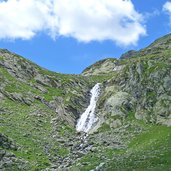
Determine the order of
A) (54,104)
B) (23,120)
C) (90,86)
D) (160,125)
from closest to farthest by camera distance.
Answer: (160,125)
(23,120)
(54,104)
(90,86)

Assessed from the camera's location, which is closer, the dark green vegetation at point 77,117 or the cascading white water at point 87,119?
the dark green vegetation at point 77,117

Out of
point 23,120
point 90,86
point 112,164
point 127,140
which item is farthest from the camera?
point 90,86

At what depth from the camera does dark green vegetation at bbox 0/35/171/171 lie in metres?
63.1

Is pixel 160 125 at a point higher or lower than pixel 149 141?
higher

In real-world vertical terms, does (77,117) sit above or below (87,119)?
above

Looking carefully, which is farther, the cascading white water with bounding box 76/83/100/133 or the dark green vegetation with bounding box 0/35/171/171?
the cascading white water with bounding box 76/83/100/133

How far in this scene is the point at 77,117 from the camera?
10856 cm

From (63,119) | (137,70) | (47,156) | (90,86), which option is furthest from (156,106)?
(90,86)

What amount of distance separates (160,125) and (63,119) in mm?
26800

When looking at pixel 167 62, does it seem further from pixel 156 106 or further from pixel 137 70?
pixel 156 106

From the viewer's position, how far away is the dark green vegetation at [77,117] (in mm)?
63094

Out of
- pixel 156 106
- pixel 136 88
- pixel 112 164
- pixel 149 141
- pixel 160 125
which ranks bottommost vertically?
pixel 112 164

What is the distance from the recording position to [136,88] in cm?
9912

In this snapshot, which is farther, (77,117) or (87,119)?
(77,117)
